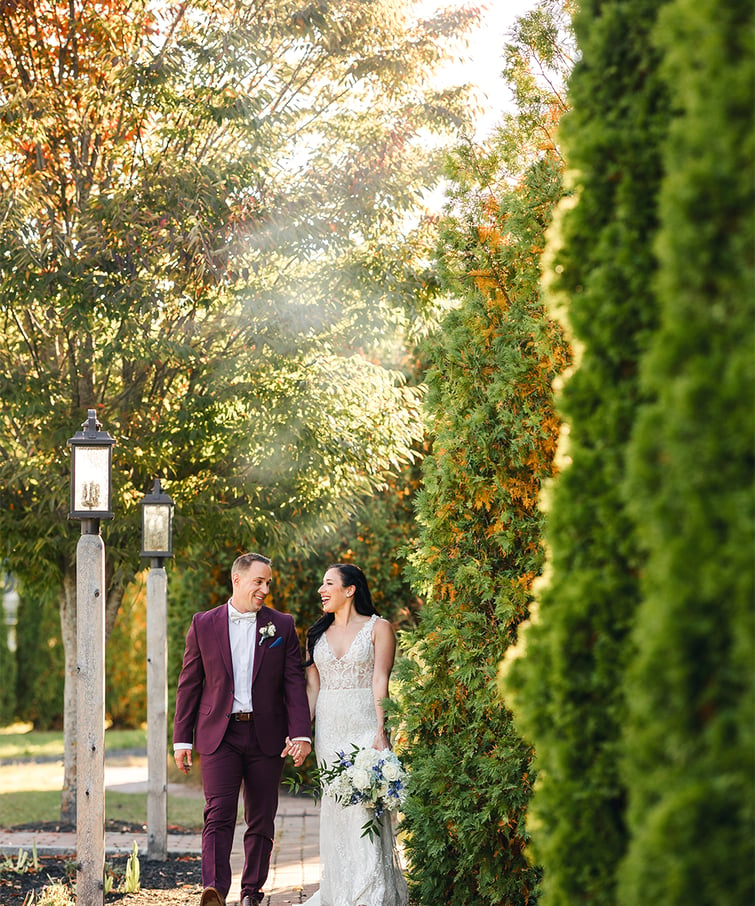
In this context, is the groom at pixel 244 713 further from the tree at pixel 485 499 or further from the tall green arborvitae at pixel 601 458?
the tall green arborvitae at pixel 601 458

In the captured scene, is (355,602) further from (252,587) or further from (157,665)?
(157,665)

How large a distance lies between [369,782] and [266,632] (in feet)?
3.31

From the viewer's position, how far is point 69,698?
10398mm

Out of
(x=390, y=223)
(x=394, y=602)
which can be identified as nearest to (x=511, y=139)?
(x=390, y=223)

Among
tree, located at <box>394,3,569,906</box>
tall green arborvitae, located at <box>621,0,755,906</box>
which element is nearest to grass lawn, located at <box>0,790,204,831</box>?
tree, located at <box>394,3,569,906</box>

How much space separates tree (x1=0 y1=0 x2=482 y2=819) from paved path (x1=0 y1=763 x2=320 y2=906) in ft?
7.78

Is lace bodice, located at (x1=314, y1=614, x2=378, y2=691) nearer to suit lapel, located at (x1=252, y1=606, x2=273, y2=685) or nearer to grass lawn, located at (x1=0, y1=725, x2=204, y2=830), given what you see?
suit lapel, located at (x1=252, y1=606, x2=273, y2=685)

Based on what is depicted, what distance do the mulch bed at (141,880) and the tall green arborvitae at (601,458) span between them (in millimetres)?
4683

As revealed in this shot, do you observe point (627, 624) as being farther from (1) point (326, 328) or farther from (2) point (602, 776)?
(1) point (326, 328)

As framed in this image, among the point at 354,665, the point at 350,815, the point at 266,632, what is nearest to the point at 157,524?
the point at 266,632

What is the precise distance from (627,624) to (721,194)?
119 cm

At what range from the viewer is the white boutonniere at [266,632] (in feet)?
21.0

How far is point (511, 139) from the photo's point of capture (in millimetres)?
6035

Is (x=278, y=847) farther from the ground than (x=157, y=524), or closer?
closer
